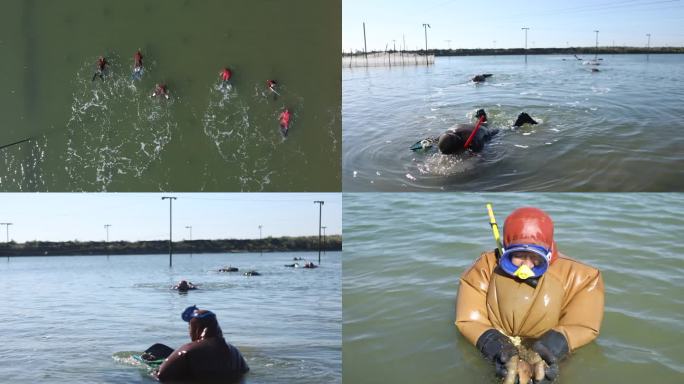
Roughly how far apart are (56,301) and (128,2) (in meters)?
4.36

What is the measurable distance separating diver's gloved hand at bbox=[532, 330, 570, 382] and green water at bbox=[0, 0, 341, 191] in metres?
5.19

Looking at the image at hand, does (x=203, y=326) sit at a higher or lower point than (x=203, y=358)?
higher

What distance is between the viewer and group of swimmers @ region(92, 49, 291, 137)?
826 centimetres

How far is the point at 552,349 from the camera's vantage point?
341 centimetres

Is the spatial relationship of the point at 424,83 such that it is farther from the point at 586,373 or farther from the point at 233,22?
the point at 586,373

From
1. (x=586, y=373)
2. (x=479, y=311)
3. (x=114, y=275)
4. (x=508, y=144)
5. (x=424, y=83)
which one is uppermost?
(x=424, y=83)

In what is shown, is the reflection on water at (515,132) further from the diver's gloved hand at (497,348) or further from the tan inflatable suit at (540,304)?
the diver's gloved hand at (497,348)

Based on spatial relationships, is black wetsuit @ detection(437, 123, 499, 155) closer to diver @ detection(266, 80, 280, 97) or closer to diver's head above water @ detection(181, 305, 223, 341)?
diver @ detection(266, 80, 280, 97)

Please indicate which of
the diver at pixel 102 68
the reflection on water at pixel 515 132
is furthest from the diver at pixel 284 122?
the diver at pixel 102 68

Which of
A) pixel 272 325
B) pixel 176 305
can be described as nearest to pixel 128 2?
pixel 176 305

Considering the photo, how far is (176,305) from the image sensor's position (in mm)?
8305

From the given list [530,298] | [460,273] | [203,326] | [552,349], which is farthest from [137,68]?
[552,349]

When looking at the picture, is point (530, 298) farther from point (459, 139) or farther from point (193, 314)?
point (459, 139)

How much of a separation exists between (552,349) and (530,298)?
32 centimetres
